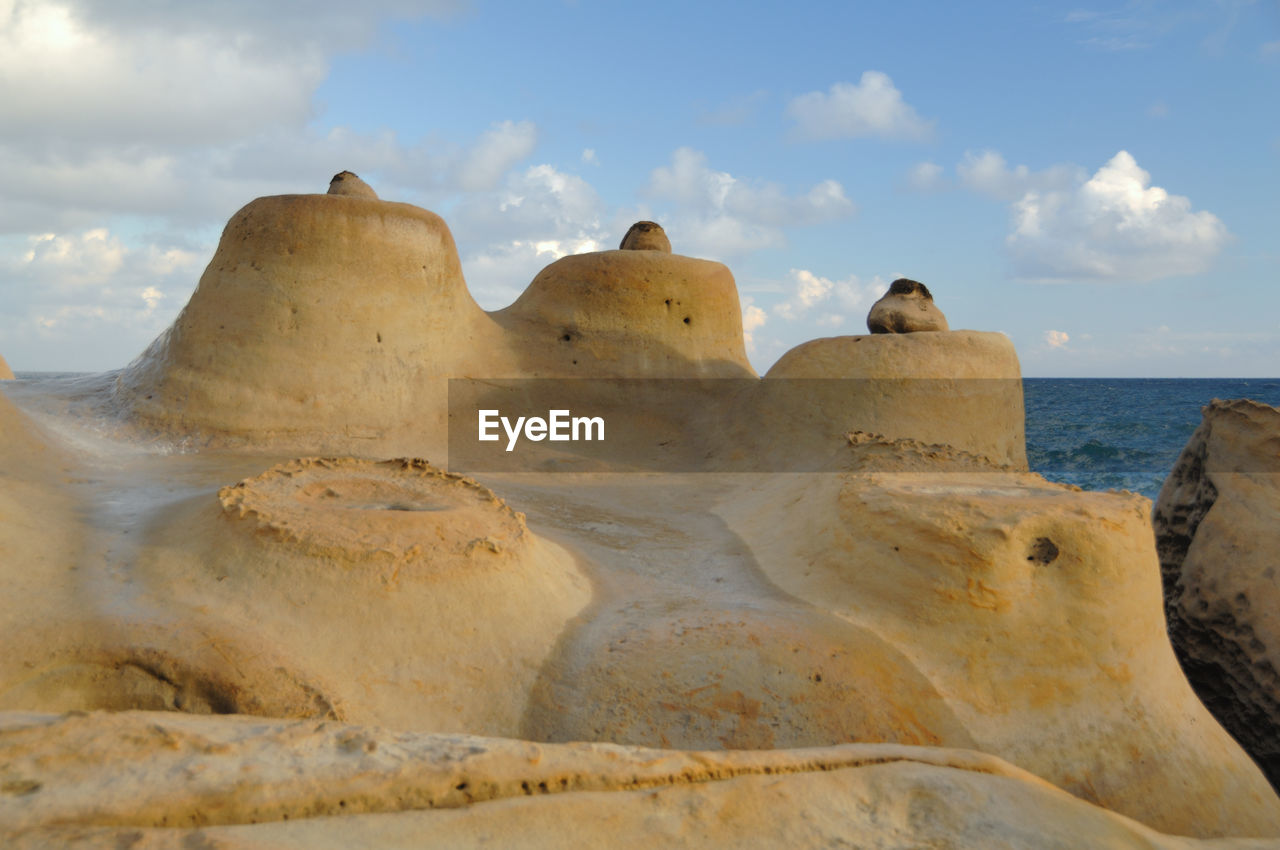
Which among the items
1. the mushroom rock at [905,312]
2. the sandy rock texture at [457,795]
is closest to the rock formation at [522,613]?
the sandy rock texture at [457,795]

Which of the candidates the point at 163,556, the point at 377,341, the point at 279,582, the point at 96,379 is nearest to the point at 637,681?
the point at 279,582

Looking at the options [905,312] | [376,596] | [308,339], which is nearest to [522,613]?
[376,596]

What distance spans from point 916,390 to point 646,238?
363 cm

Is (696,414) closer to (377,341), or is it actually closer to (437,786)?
(377,341)

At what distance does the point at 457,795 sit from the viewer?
2.40m

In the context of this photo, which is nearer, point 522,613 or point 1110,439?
point 522,613

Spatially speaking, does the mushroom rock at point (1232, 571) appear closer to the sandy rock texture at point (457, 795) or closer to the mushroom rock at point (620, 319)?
the sandy rock texture at point (457, 795)

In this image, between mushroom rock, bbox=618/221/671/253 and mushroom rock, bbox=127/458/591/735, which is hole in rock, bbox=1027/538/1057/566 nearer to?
mushroom rock, bbox=127/458/591/735

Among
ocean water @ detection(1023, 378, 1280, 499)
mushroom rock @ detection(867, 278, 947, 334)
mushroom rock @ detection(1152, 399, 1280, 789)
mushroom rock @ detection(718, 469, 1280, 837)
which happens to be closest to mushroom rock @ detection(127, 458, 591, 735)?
mushroom rock @ detection(718, 469, 1280, 837)

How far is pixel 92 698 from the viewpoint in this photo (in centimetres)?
365

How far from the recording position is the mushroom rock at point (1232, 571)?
651cm

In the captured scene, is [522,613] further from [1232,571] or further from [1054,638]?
[1232,571]

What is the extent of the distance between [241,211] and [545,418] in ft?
10.8

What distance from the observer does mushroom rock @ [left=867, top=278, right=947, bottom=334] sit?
9461 mm
